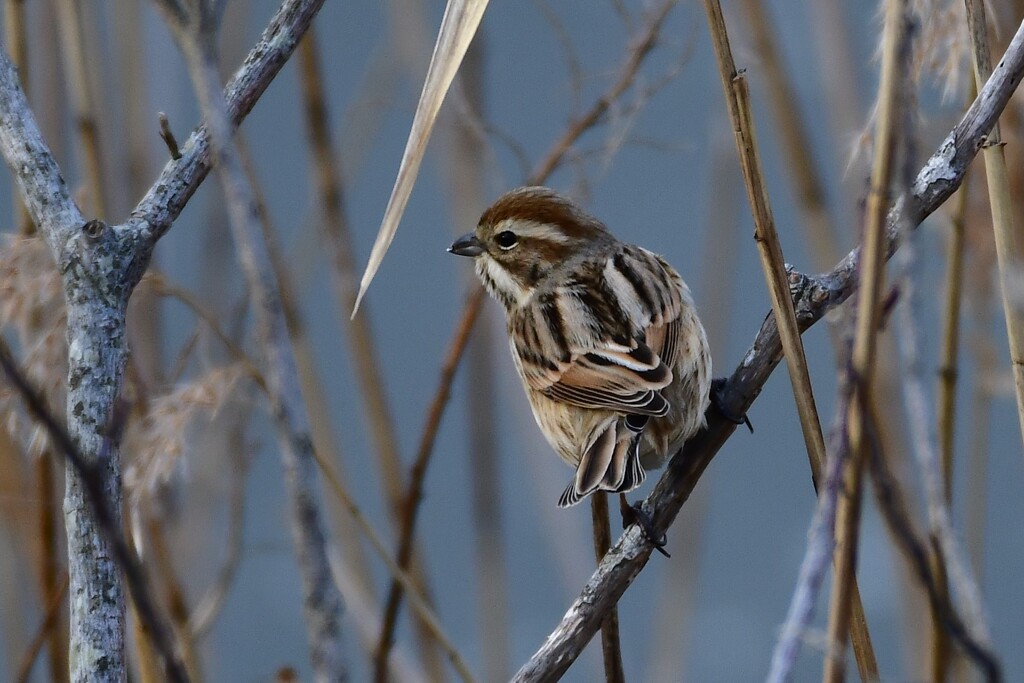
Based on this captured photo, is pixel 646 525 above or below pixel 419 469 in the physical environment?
below

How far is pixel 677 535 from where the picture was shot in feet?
12.0

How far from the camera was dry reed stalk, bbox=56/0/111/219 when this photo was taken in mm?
2547

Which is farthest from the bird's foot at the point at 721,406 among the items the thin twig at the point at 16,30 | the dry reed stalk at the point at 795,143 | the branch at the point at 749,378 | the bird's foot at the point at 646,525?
the thin twig at the point at 16,30

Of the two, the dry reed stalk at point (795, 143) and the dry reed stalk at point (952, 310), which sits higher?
the dry reed stalk at point (795, 143)

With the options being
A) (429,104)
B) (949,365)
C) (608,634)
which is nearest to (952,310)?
(949,365)

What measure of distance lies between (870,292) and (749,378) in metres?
1.02

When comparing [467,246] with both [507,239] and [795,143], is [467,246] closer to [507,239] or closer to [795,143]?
[507,239]

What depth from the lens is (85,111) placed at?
266cm

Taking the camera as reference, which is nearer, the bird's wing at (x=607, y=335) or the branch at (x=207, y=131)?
the branch at (x=207, y=131)

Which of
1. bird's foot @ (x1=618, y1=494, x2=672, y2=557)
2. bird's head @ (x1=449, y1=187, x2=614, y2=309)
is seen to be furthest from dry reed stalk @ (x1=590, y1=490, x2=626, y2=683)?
bird's head @ (x1=449, y1=187, x2=614, y2=309)

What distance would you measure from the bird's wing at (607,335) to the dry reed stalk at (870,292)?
1141mm

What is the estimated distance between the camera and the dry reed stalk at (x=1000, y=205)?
6.04 ft

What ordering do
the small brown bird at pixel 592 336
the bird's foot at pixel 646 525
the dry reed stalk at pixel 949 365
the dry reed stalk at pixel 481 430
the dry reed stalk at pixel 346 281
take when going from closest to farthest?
the bird's foot at pixel 646 525, the dry reed stalk at pixel 949 365, the small brown bird at pixel 592 336, the dry reed stalk at pixel 346 281, the dry reed stalk at pixel 481 430

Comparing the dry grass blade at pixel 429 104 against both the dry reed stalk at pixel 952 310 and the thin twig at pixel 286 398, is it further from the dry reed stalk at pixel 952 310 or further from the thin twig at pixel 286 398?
the dry reed stalk at pixel 952 310
